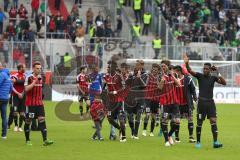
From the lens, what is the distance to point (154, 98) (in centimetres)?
2312

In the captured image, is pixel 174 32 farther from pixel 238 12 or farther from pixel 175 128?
pixel 175 128

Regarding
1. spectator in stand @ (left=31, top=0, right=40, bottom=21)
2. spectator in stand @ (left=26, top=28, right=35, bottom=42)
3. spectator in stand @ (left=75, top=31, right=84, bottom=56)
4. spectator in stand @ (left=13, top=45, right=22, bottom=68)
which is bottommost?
spectator in stand @ (left=13, top=45, right=22, bottom=68)

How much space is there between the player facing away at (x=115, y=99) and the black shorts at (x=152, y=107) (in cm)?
142

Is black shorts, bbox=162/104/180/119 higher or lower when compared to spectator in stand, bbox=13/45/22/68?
lower

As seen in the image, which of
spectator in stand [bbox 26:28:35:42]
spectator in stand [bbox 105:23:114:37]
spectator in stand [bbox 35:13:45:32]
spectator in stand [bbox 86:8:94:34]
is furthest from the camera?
spectator in stand [bbox 86:8:94:34]

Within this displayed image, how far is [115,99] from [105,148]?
242 cm

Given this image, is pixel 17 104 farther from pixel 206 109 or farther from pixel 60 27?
pixel 60 27

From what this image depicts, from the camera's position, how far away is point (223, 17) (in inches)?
2083

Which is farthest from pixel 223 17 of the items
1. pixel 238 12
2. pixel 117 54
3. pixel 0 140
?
pixel 0 140

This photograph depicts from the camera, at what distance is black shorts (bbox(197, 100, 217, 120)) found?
2038 cm

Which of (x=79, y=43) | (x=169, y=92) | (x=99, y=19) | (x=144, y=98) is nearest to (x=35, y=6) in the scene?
(x=99, y=19)

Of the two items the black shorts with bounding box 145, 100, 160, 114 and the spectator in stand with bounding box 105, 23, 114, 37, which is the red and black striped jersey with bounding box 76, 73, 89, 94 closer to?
the black shorts with bounding box 145, 100, 160, 114

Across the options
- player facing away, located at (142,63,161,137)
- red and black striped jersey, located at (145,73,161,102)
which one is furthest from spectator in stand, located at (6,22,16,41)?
red and black striped jersey, located at (145,73,161,102)

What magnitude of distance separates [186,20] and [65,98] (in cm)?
1361
